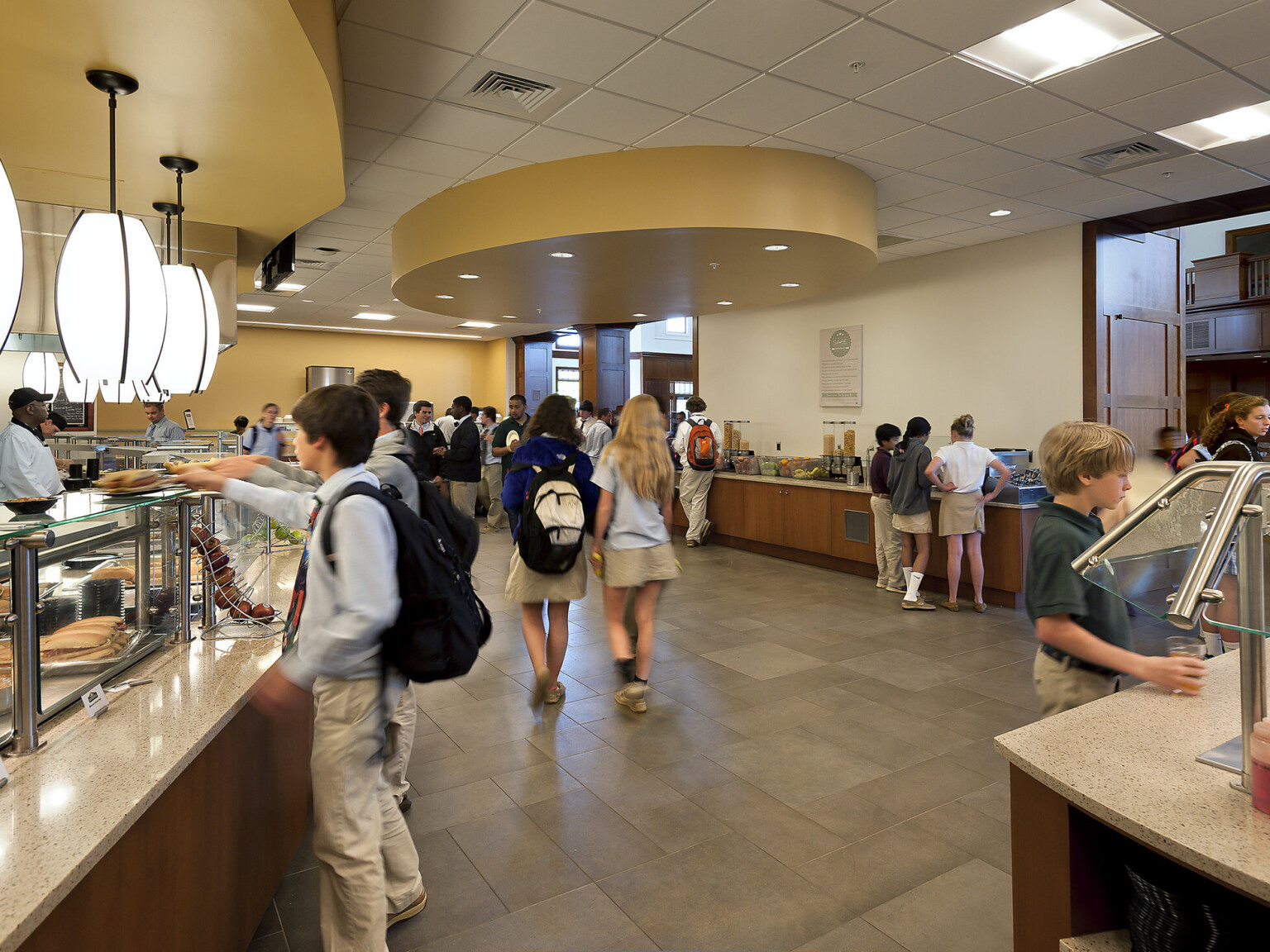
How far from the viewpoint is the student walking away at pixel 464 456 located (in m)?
9.60

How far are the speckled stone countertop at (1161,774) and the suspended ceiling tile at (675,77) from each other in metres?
3.40

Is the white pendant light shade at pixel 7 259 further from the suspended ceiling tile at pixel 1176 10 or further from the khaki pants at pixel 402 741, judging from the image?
the suspended ceiling tile at pixel 1176 10

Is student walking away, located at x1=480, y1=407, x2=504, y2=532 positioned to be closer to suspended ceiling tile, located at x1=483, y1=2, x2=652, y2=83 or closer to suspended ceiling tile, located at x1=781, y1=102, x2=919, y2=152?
suspended ceiling tile, located at x1=781, y1=102, x2=919, y2=152

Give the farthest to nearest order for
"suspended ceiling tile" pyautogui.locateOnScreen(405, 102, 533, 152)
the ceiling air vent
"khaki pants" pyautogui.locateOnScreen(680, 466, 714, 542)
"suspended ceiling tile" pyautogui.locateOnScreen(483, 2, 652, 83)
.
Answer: "khaki pants" pyautogui.locateOnScreen(680, 466, 714, 542), "suspended ceiling tile" pyautogui.locateOnScreen(405, 102, 533, 152), the ceiling air vent, "suspended ceiling tile" pyautogui.locateOnScreen(483, 2, 652, 83)

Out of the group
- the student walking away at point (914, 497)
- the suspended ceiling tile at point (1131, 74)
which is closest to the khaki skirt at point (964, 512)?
the student walking away at point (914, 497)

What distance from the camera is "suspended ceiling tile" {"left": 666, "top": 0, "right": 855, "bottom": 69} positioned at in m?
3.39

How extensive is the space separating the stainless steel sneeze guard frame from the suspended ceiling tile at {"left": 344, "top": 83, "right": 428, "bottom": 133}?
4.19 metres

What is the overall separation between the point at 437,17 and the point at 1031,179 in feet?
14.4

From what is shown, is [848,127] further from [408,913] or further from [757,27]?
[408,913]

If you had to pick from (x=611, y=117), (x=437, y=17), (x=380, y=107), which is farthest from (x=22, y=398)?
(x=611, y=117)

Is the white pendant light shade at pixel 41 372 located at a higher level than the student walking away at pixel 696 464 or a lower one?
higher

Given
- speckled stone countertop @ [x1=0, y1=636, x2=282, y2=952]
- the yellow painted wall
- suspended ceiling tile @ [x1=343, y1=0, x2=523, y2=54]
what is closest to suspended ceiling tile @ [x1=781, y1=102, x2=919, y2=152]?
suspended ceiling tile @ [x1=343, y1=0, x2=523, y2=54]

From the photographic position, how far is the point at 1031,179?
5684 mm

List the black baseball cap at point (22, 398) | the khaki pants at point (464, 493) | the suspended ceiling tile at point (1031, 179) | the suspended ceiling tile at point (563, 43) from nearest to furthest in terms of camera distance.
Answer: the suspended ceiling tile at point (563, 43)
the black baseball cap at point (22, 398)
the suspended ceiling tile at point (1031, 179)
the khaki pants at point (464, 493)
